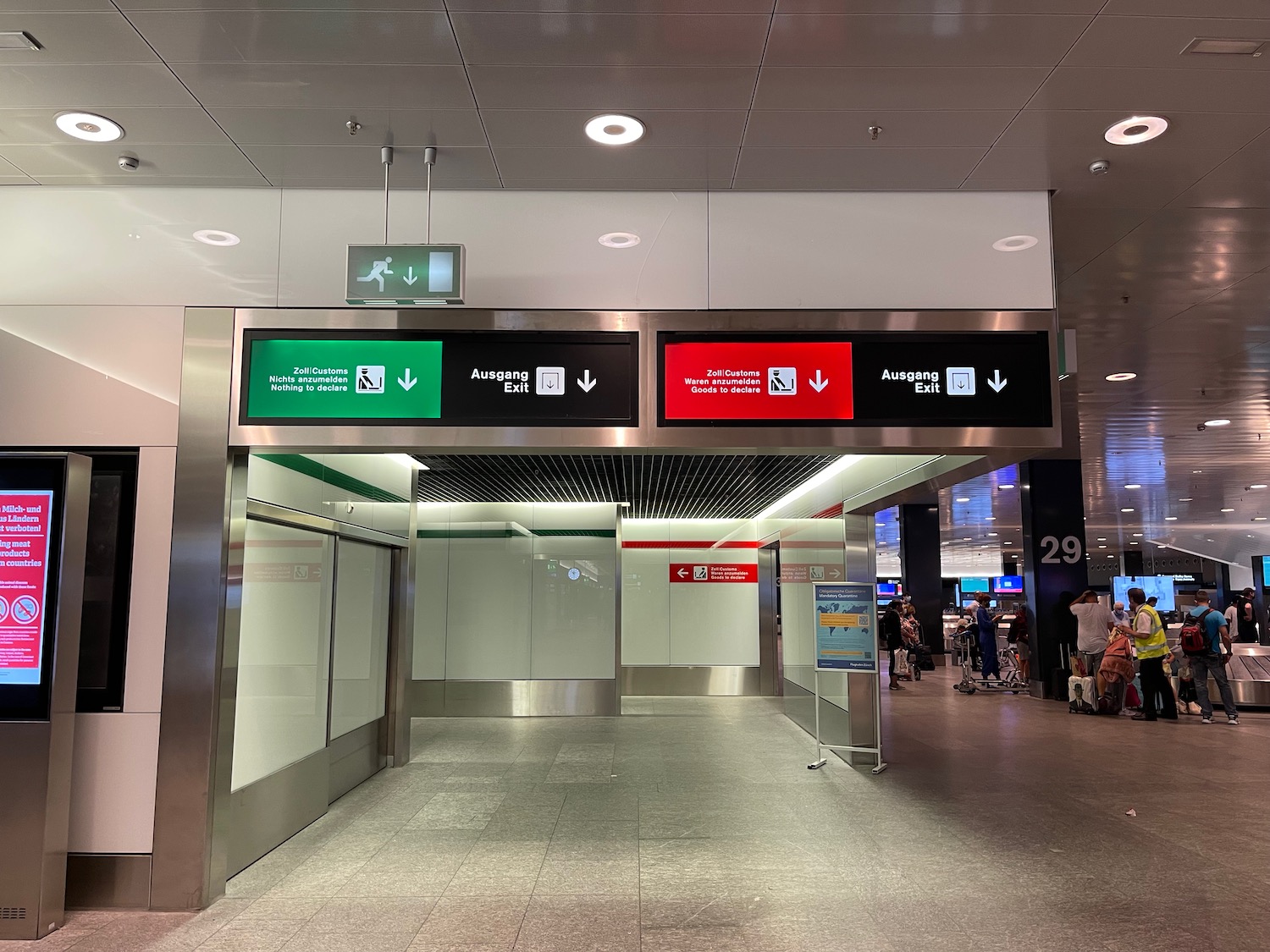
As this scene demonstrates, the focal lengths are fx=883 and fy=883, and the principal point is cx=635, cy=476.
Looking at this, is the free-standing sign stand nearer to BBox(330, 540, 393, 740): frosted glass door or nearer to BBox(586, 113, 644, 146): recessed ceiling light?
BBox(330, 540, 393, 740): frosted glass door

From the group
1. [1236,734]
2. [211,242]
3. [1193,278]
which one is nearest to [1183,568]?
[1236,734]

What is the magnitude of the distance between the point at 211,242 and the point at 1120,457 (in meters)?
14.8

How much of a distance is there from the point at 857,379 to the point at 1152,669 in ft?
29.4

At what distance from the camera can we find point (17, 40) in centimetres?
352

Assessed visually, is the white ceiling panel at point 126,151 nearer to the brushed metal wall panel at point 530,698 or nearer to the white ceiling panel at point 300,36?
the white ceiling panel at point 300,36

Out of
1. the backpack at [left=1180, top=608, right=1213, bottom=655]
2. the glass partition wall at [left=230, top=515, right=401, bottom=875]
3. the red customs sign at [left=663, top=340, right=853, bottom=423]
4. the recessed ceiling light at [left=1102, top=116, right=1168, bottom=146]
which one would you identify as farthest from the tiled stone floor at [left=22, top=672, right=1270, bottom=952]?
the recessed ceiling light at [left=1102, top=116, right=1168, bottom=146]

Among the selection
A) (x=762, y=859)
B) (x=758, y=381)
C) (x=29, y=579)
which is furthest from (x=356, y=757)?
(x=758, y=381)

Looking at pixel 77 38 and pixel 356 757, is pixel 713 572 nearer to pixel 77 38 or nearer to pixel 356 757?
pixel 356 757

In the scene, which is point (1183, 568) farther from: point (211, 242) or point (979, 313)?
point (211, 242)

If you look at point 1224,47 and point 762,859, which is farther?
point 762,859

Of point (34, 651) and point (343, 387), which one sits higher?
point (343, 387)

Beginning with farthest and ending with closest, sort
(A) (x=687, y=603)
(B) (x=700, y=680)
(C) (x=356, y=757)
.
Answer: (A) (x=687, y=603), (B) (x=700, y=680), (C) (x=356, y=757)

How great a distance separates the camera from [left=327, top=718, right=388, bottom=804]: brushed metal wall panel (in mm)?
6734

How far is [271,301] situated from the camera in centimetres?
483
